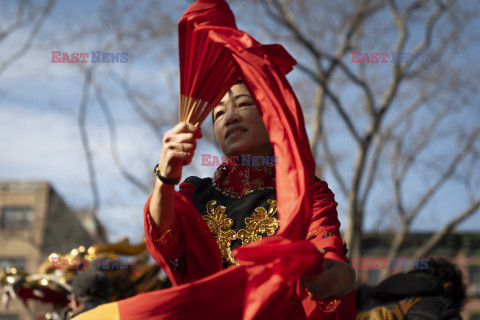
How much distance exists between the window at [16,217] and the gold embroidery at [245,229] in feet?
106

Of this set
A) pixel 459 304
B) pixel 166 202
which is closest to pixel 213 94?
pixel 166 202

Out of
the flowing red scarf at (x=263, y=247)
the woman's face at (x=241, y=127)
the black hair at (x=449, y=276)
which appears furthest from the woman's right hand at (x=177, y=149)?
the black hair at (x=449, y=276)

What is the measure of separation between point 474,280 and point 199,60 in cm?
3122

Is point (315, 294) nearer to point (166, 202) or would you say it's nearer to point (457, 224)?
point (166, 202)

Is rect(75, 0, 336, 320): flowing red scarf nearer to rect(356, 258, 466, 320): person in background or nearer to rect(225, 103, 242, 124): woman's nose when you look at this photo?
rect(225, 103, 242, 124): woman's nose

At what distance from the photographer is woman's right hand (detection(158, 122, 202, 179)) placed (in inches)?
68.6

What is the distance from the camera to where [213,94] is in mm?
1971

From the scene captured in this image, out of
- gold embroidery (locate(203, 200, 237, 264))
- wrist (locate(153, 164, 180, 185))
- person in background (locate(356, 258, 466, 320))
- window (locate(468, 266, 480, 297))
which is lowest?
window (locate(468, 266, 480, 297))

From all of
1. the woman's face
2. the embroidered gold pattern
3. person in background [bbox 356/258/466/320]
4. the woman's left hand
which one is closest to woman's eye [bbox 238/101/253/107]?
the woman's face

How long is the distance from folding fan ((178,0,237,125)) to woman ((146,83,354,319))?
0.11 m

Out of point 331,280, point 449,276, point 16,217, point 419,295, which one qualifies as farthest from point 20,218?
point 331,280

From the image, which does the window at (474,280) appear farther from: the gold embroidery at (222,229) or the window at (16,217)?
the gold embroidery at (222,229)

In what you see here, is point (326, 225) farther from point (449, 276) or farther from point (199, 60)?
point (449, 276)

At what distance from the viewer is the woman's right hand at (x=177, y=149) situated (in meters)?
1.74
